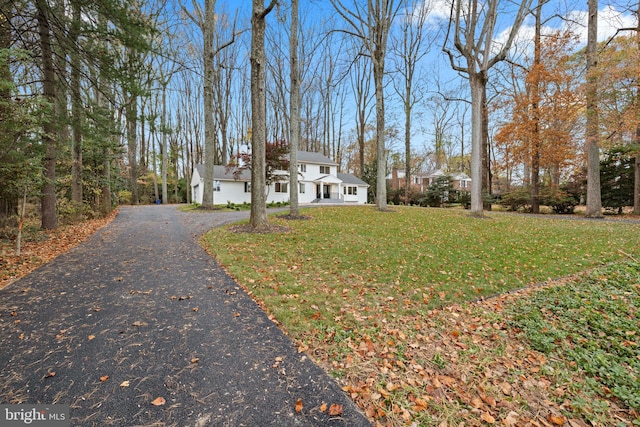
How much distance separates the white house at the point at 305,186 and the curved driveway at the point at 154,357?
19681 millimetres

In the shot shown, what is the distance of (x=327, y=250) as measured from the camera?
6.49 m

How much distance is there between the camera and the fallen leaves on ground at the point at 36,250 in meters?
4.94

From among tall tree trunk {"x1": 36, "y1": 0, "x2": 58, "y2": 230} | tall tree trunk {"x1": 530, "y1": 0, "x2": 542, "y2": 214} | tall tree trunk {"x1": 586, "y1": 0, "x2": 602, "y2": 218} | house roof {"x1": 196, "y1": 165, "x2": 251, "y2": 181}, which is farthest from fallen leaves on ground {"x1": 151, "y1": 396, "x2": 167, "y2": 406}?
house roof {"x1": 196, "y1": 165, "x2": 251, "y2": 181}

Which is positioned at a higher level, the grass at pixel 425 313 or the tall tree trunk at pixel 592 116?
the tall tree trunk at pixel 592 116

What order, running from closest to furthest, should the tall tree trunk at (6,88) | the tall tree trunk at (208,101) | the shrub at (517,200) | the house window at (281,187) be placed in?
the tall tree trunk at (6,88) → the tall tree trunk at (208,101) → the shrub at (517,200) → the house window at (281,187)

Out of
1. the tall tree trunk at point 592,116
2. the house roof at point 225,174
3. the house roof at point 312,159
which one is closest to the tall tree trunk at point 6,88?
the house roof at point 225,174

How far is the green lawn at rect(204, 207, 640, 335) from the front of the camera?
4.03m

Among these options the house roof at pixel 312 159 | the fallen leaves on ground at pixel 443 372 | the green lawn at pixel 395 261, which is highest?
the house roof at pixel 312 159

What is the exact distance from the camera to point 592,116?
1224cm

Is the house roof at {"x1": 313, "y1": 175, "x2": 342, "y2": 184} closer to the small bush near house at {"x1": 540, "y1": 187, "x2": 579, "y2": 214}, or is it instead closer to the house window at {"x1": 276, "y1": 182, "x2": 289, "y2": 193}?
the house window at {"x1": 276, "y1": 182, "x2": 289, "y2": 193}

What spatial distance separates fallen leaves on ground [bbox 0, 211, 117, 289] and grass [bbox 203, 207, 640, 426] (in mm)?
3268

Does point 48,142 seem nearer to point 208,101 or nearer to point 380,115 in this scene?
point 208,101

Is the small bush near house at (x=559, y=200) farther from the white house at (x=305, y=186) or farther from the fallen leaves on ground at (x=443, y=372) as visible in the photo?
the fallen leaves on ground at (x=443, y=372)

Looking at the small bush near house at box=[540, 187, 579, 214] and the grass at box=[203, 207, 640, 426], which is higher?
the small bush near house at box=[540, 187, 579, 214]
